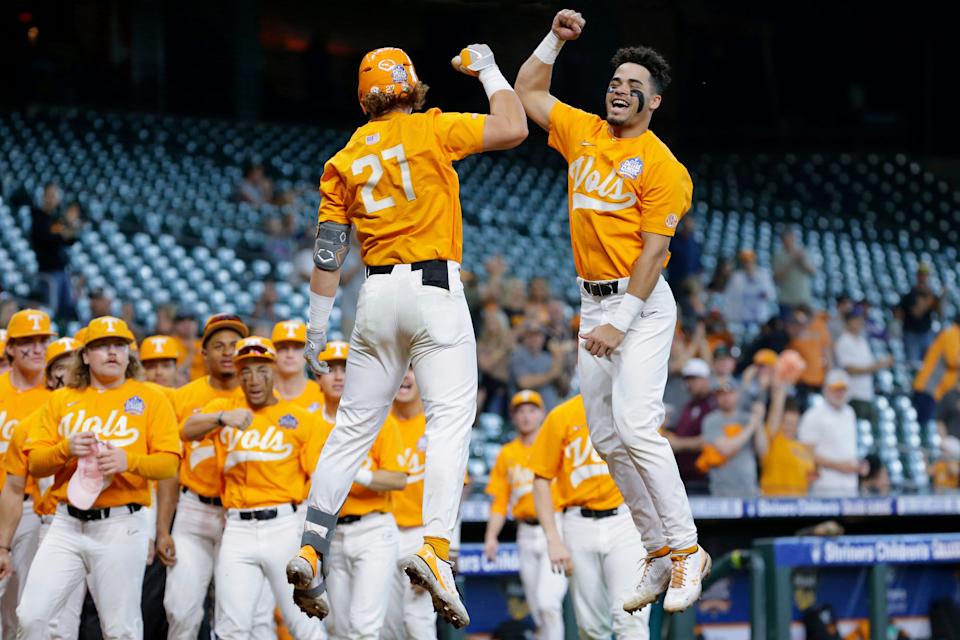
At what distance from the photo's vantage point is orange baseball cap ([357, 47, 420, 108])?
5.60m

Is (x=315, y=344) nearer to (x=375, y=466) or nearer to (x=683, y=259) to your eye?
(x=375, y=466)

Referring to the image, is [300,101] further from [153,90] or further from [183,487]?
[183,487]

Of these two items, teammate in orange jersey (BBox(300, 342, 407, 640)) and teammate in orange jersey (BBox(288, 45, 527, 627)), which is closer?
teammate in orange jersey (BBox(288, 45, 527, 627))

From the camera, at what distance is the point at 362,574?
7855 millimetres

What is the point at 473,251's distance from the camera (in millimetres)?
18219

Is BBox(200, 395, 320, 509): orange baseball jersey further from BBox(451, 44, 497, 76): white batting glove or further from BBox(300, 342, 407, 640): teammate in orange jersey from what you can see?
BBox(451, 44, 497, 76): white batting glove

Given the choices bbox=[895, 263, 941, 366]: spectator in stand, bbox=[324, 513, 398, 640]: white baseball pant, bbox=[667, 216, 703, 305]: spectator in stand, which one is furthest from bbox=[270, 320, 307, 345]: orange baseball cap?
bbox=[895, 263, 941, 366]: spectator in stand

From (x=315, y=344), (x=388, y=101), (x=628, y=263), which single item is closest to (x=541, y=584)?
(x=628, y=263)

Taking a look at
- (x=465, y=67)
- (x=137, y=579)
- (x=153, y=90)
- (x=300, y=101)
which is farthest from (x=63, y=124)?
(x=465, y=67)

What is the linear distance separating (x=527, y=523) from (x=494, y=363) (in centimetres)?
289

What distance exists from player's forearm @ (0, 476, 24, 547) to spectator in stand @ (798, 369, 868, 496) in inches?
254

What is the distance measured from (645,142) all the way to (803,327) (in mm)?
8881

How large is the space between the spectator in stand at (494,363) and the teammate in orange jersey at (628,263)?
245 inches

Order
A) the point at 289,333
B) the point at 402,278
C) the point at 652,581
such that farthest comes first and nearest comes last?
the point at 289,333 → the point at 652,581 → the point at 402,278
